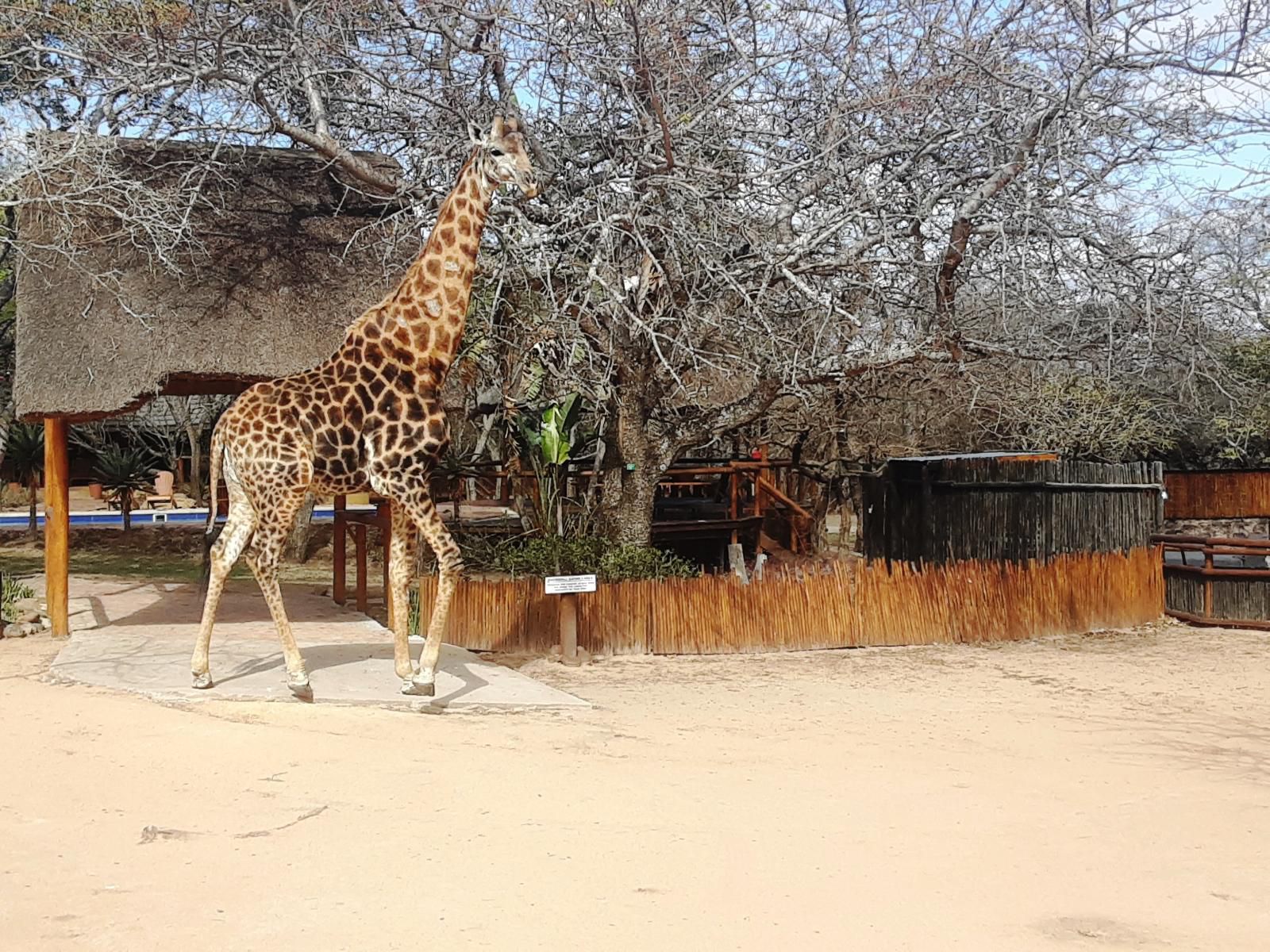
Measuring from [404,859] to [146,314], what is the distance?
665 cm

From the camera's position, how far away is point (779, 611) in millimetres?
10594

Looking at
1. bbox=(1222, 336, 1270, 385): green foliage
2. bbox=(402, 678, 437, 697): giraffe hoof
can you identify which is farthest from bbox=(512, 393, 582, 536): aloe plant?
bbox=(1222, 336, 1270, 385): green foliage

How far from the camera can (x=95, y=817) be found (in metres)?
5.11

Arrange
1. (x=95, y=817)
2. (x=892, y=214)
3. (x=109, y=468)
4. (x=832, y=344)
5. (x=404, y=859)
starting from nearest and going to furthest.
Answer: (x=404, y=859) → (x=95, y=817) → (x=892, y=214) → (x=832, y=344) → (x=109, y=468)

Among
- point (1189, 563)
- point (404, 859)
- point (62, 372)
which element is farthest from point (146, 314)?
point (1189, 563)

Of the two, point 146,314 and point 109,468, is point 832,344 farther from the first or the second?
point 109,468

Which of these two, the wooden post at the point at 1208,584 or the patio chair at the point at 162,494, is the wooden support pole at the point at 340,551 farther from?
the patio chair at the point at 162,494

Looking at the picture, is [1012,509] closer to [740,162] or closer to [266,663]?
[740,162]

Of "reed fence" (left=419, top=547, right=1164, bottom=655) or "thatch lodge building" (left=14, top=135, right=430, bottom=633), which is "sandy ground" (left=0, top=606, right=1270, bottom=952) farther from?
"thatch lodge building" (left=14, top=135, right=430, bottom=633)

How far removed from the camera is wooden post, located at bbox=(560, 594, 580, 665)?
33.0 ft

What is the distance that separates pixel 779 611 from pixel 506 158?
15.2 ft

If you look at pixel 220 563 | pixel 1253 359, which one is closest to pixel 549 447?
pixel 220 563

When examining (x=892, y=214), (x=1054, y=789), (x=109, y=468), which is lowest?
(x=1054, y=789)

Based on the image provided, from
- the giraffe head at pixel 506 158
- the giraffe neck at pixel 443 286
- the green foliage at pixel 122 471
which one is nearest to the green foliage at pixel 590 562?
the giraffe neck at pixel 443 286
